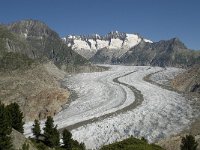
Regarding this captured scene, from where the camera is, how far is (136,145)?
26812mm

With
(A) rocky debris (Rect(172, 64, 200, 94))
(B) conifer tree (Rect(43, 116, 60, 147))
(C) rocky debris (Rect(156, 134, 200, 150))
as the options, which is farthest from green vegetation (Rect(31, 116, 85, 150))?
(A) rocky debris (Rect(172, 64, 200, 94))

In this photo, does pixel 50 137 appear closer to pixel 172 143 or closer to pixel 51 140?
pixel 51 140

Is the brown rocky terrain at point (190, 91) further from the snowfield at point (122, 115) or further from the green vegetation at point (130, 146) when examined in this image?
the green vegetation at point (130, 146)

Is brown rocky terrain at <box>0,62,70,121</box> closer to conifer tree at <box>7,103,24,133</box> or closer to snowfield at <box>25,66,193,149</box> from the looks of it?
snowfield at <box>25,66,193,149</box>

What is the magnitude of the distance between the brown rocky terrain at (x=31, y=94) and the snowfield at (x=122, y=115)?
108 inches

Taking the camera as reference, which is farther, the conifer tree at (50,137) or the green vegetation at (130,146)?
the conifer tree at (50,137)

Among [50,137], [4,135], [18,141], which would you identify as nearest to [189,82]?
[50,137]

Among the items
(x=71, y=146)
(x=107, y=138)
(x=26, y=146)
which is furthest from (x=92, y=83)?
(x=26, y=146)

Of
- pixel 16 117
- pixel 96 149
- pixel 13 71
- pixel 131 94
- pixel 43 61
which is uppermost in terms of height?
pixel 43 61

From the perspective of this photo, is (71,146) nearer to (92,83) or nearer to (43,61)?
(92,83)

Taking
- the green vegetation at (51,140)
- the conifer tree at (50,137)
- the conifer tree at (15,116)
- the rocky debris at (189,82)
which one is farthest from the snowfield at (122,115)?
the conifer tree at (15,116)

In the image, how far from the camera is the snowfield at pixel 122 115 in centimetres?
5184

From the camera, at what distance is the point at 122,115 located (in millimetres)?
59562

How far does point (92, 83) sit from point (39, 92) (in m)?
A: 20.4
